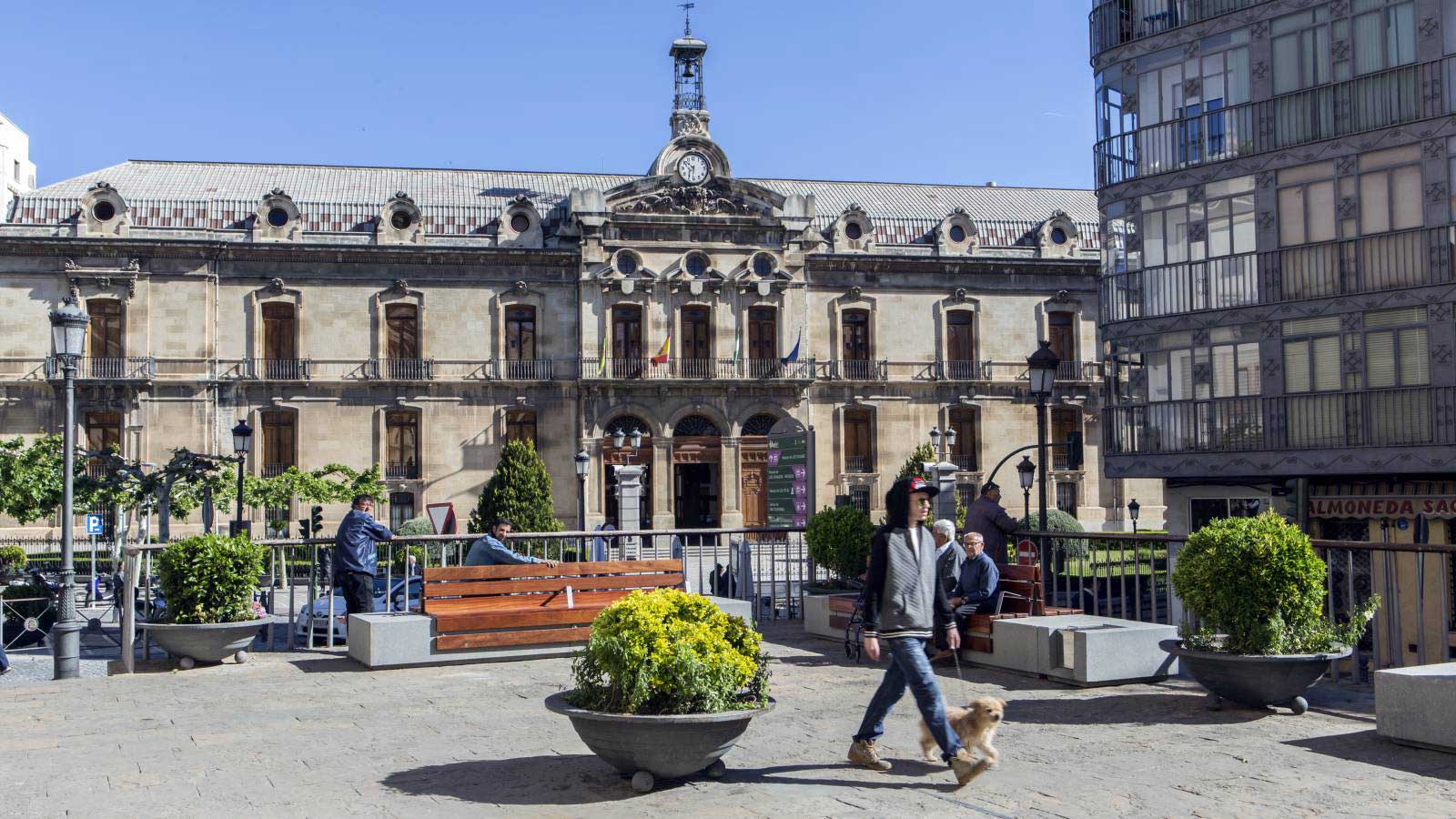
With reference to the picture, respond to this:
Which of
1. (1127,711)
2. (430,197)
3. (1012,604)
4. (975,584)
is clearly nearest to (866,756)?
(1127,711)

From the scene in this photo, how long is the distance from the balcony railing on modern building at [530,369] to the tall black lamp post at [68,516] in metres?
26.3

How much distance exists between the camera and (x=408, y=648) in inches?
468

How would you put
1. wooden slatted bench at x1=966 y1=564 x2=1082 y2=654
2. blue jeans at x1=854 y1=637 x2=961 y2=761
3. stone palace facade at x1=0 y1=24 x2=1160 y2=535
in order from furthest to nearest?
1. stone palace facade at x1=0 y1=24 x2=1160 y2=535
2. wooden slatted bench at x1=966 y1=564 x2=1082 y2=654
3. blue jeans at x1=854 y1=637 x2=961 y2=761

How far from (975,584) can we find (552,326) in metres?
31.1

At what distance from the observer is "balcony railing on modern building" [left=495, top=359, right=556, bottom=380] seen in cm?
4122

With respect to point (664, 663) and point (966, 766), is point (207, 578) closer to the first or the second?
point (664, 663)

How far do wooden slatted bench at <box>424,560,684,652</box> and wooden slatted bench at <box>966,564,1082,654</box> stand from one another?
292 centimetres

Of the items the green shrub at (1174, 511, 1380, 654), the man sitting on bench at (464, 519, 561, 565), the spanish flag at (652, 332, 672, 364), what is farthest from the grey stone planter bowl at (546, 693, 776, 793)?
the spanish flag at (652, 332, 672, 364)

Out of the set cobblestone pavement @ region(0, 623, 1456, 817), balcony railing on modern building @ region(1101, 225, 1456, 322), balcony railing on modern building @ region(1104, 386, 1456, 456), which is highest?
balcony railing on modern building @ region(1101, 225, 1456, 322)

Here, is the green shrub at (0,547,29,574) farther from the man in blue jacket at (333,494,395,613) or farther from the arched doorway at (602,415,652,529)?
the man in blue jacket at (333,494,395,613)

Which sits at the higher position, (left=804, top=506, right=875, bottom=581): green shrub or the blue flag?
the blue flag

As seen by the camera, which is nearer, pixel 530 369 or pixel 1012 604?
pixel 1012 604

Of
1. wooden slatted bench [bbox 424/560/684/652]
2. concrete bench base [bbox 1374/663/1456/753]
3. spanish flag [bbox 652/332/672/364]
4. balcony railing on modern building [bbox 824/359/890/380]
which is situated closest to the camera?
concrete bench base [bbox 1374/663/1456/753]

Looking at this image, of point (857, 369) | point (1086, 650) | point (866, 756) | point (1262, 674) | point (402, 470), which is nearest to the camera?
point (866, 756)
